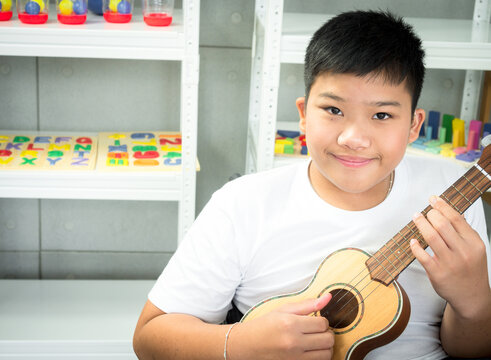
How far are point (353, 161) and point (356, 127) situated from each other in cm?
7

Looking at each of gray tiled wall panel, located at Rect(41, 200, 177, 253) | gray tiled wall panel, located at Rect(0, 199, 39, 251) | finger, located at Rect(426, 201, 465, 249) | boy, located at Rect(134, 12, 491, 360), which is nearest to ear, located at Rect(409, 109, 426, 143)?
boy, located at Rect(134, 12, 491, 360)

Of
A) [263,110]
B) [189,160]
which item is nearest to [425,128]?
[263,110]

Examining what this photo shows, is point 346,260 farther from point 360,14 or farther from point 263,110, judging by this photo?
point 263,110

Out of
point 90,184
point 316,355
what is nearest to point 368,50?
point 316,355

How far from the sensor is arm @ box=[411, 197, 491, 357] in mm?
1036

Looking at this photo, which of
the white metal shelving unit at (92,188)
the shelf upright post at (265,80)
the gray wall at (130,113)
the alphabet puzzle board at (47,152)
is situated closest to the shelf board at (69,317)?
the white metal shelving unit at (92,188)

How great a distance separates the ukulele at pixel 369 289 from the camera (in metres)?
1.08

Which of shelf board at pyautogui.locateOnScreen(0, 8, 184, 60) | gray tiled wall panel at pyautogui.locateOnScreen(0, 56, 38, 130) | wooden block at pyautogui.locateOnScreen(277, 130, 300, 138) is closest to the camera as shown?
shelf board at pyautogui.locateOnScreen(0, 8, 184, 60)

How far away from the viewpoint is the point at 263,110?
1.82 metres

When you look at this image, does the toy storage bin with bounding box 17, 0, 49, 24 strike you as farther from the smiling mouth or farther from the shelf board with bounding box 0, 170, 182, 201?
the smiling mouth

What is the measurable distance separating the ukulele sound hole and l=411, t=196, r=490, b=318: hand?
153mm

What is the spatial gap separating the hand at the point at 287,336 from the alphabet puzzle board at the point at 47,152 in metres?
0.95

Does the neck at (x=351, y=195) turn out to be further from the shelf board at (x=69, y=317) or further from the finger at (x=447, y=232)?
the shelf board at (x=69, y=317)

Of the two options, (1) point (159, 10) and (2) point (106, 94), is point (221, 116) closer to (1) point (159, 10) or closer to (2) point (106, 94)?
(2) point (106, 94)
